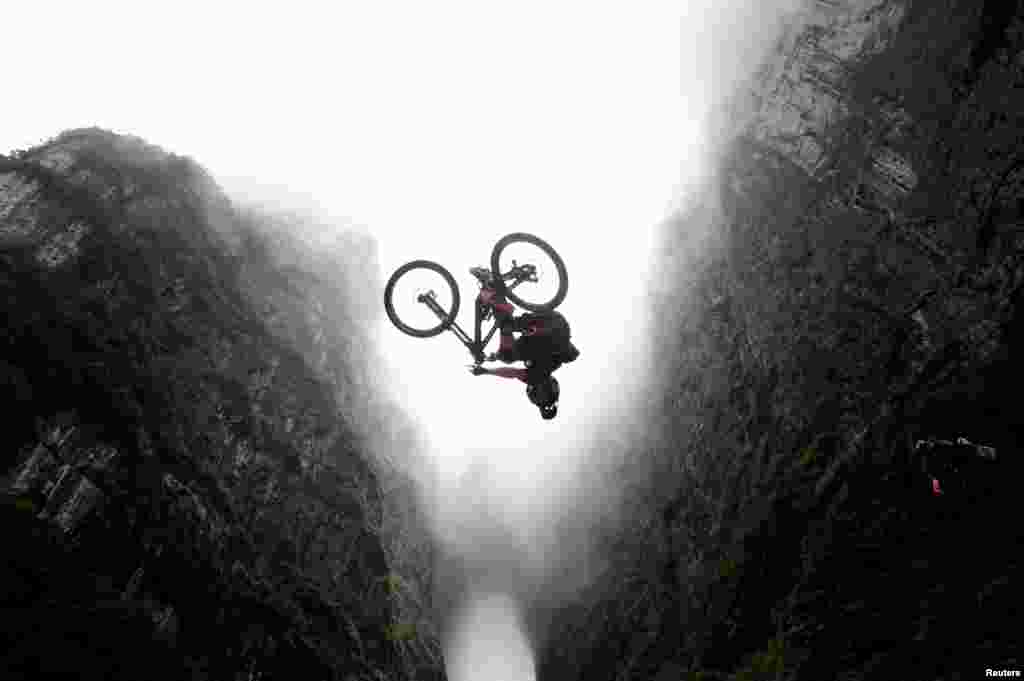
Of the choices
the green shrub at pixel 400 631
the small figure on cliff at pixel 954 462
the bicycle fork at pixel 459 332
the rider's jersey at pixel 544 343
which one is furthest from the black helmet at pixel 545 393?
the green shrub at pixel 400 631

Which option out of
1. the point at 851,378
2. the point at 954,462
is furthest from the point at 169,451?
the point at 954,462

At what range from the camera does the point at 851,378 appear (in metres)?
18.2

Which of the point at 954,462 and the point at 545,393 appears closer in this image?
the point at 545,393

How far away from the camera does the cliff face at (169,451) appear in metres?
14.5

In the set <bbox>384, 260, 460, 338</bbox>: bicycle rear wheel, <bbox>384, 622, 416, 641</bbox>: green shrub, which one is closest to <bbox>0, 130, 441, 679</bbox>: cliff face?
<bbox>384, 622, 416, 641</bbox>: green shrub

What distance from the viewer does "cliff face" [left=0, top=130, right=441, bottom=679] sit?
1455 cm

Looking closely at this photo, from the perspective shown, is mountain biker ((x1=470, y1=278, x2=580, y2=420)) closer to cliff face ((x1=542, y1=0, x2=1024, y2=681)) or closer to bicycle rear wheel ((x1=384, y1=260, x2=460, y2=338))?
bicycle rear wheel ((x1=384, y1=260, x2=460, y2=338))

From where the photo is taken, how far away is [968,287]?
15688 mm

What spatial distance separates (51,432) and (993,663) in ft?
62.4

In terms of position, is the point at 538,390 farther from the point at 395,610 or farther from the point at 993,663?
the point at 395,610

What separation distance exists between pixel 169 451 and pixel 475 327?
35.9ft

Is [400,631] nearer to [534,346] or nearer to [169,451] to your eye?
[169,451]

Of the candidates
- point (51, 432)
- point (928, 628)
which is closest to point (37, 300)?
point (51, 432)

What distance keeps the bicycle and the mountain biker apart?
8.2 inches
